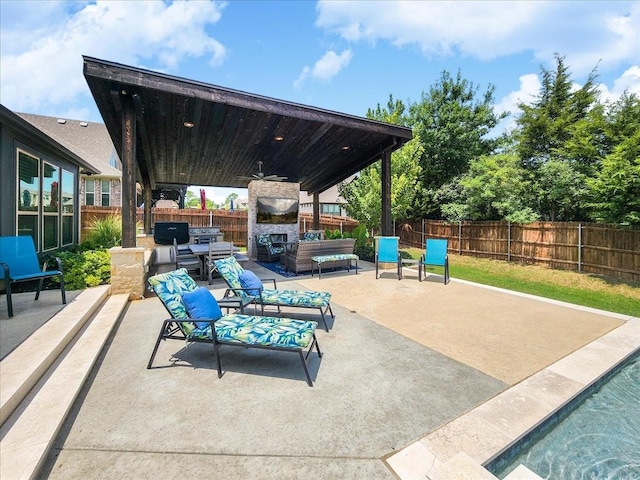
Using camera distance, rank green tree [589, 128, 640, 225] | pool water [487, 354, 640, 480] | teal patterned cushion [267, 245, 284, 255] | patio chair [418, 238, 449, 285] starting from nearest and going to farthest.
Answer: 1. pool water [487, 354, 640, 480]
2. patio chair [418, 238, 449, 285]
3. green tree [589, 128, 640, 225]
4. teal patterned cushion [267, 245, 284, 255]

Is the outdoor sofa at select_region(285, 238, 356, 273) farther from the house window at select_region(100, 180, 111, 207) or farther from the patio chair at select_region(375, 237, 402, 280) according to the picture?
the house window at select_region(100, 180, 111, 207)

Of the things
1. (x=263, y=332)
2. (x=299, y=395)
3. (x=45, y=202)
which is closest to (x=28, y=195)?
(x=45, y=202)

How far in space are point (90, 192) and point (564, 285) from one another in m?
23.0

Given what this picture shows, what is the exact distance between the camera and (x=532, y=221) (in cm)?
1263

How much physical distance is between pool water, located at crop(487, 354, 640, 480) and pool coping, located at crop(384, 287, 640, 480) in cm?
A: 10

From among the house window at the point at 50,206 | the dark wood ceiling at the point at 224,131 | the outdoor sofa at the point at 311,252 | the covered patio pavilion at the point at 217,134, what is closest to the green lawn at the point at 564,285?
the outdoor sofa at the point at 311,252

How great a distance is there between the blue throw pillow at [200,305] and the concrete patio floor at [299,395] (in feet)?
1.74

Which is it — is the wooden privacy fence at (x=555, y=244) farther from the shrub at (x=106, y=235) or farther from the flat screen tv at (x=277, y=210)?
the shrub at (x=106, y=235)

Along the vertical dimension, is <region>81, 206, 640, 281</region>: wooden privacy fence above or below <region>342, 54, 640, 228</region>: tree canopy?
below

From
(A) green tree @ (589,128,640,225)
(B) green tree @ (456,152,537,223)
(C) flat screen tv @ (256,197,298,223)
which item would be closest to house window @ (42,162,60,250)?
(C) flat screen tv @ (256,197,298,223)

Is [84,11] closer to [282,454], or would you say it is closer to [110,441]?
[110,441]

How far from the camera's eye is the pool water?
210cm

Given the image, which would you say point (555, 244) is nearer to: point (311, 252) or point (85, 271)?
point (311, 252)

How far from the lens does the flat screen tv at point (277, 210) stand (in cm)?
1290
